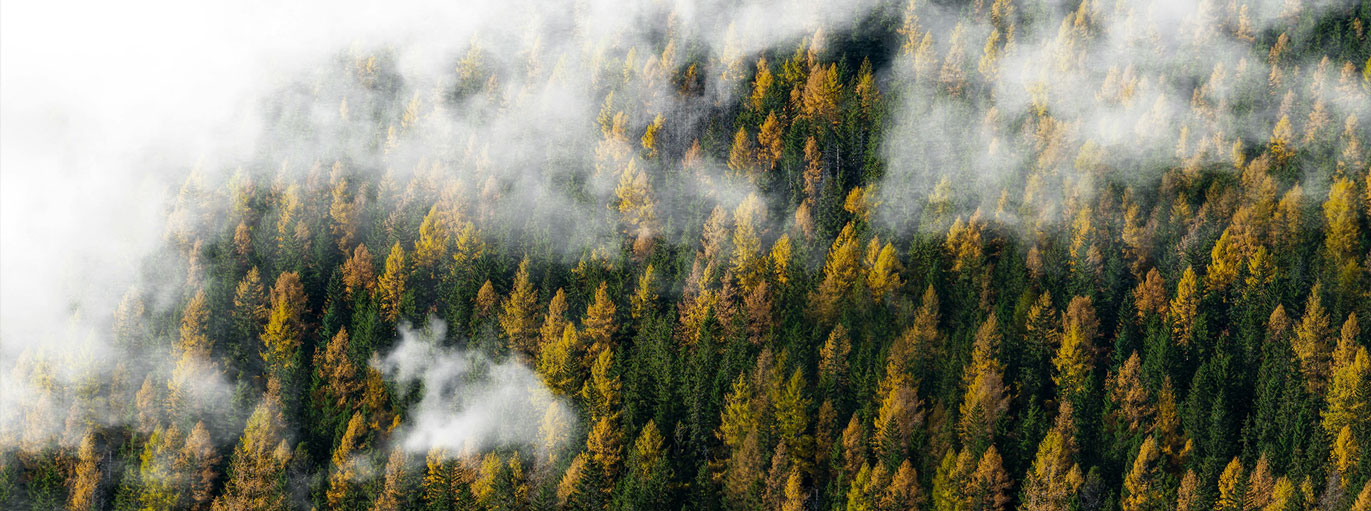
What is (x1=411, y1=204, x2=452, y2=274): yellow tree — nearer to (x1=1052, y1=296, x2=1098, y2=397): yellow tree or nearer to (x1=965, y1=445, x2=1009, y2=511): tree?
(x1=965, y1=445, x2=1009, y2=511): tree

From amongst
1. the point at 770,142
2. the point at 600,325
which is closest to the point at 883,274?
the point at 600,325

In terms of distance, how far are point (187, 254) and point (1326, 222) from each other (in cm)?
12162

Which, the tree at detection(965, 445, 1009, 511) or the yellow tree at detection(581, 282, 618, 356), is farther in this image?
the yellow tree at detection(581, 282, 618, 356)

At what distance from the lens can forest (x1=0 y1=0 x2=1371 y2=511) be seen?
10500 centimetres

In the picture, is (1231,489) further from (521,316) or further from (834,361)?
(521,316)

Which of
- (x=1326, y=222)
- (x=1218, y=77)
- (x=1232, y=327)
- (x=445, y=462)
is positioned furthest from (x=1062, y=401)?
(x=1218, y=77)

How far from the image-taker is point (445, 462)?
112562 millimetres

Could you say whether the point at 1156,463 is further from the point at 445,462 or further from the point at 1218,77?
the point at 1218,77

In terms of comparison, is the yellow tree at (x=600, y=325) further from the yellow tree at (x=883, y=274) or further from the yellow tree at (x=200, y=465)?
the yellow tree at (x=200, y=465)

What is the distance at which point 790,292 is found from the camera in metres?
124

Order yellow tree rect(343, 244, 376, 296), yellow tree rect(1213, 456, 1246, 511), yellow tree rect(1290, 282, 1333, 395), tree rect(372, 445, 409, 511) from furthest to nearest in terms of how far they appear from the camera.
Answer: yellow tree rect(343, 244, 376, 296)
tree rect(372, 445, 409, 511)
yellow tree rect(1290, 282, 1333, 395)
yellow tree rect(1213, 456, 1246, 511)

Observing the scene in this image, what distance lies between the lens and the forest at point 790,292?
105m

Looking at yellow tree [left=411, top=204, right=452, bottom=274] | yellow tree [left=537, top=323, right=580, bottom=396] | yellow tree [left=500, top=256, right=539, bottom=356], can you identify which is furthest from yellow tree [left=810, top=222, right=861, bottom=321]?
yellow tree [left=411, top=204, right=452, bottom=274]

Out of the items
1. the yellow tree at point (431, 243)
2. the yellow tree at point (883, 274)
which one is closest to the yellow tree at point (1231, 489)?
the yellow tree at point (883, 274)
